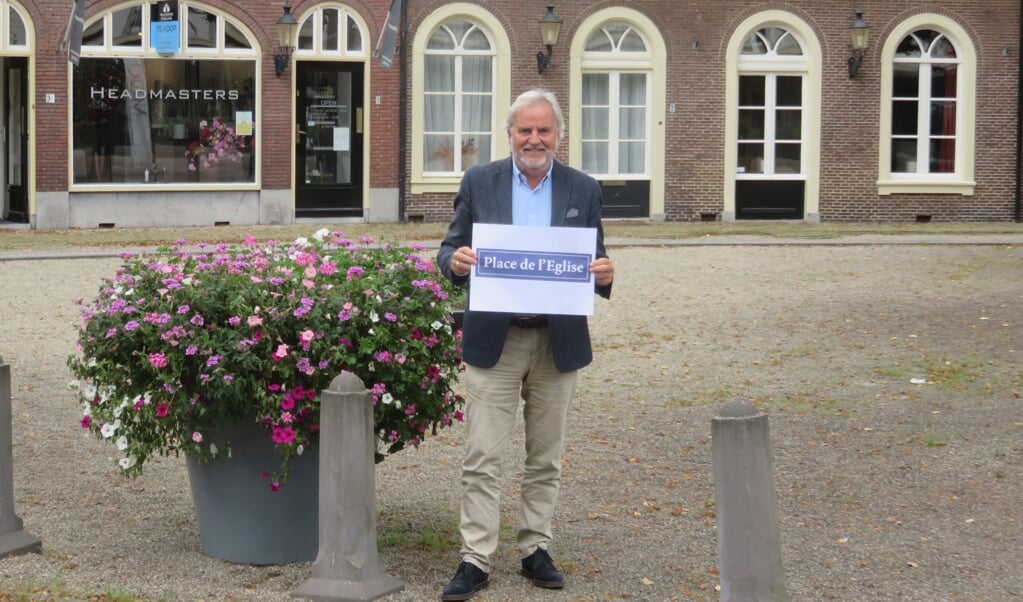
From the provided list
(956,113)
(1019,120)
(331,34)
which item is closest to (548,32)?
(331,34)

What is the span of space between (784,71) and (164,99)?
428 inches

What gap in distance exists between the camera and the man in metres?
6.03

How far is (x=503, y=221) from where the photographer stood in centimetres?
608

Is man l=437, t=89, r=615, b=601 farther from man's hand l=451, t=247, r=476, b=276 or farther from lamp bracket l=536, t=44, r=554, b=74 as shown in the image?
lamp bracket l=536, t=44, r=554, b=74

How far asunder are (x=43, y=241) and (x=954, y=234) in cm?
1390

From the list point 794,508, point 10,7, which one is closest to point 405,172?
point 10,7

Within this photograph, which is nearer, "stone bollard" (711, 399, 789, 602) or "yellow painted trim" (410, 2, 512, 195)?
"stone bollard" (711, 399, 789, 602)

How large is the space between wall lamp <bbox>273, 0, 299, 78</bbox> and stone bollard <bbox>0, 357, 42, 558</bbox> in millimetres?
20064

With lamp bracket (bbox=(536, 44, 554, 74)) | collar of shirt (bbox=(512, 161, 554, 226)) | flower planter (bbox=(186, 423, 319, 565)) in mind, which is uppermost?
lamp bracket (bbox=(536, 44, 554, 74))

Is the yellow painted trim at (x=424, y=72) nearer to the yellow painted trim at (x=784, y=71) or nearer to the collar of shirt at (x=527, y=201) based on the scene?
the yellow painted trim at (x=784, y=71)

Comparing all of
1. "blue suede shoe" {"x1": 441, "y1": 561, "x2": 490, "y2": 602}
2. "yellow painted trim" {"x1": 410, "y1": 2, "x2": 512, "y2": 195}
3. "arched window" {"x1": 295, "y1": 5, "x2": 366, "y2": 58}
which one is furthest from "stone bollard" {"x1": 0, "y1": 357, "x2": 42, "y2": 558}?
"yellow painted trim" {"x1": 410, "y1": 2, "x2": 512, "y2": 195}

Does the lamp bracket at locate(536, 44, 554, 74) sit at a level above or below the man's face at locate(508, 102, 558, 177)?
above

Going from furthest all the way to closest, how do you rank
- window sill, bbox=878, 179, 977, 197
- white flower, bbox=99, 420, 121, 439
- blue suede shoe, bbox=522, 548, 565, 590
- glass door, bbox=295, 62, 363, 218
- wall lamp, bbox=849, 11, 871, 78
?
window sill, bbox=878, 179, 977, 197
wall lamp, bbox=849, 11, 871, 78
glass door, bbox=295, 62, 363, 218
white flower, bbox=99, 420, 121, 439
blue suede shoe, bbox=522, 548, 565, 590

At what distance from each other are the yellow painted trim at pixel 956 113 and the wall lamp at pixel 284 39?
34.7ft
